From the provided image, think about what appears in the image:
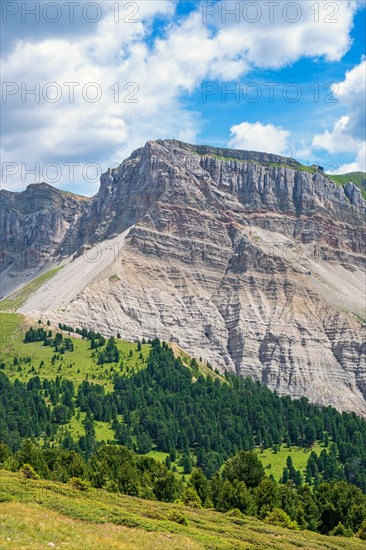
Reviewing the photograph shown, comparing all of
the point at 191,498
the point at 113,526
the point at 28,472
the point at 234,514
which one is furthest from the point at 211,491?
the point at 113,526

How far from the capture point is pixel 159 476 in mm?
103625

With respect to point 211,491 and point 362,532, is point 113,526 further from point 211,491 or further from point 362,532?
point 211,491

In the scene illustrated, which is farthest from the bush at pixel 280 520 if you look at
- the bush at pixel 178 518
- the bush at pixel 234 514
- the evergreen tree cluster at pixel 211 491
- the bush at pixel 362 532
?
the bush at pixel 178 518

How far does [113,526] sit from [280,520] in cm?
3880

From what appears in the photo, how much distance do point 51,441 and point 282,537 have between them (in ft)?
444

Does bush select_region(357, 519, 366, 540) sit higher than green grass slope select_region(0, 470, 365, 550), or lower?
lower

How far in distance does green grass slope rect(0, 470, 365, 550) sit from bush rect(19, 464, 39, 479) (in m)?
8.78

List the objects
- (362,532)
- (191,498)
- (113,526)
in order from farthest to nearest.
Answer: (191,498)
(362,532)
(113,526)

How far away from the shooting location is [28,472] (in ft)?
277

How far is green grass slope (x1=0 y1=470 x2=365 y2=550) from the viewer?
45.3 meters

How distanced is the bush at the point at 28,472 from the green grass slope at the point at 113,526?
8.78 meters

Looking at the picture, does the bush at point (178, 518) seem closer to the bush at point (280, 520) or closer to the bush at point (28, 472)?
the bush at point (28, 472)

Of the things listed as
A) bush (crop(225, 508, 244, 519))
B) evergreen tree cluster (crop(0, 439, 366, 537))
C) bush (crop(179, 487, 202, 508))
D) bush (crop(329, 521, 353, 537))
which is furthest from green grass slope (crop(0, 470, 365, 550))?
bush (crop(329, 521, 353, 537))

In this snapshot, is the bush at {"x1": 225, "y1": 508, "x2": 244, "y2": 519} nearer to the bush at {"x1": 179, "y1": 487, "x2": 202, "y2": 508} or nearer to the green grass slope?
the green grass slope
